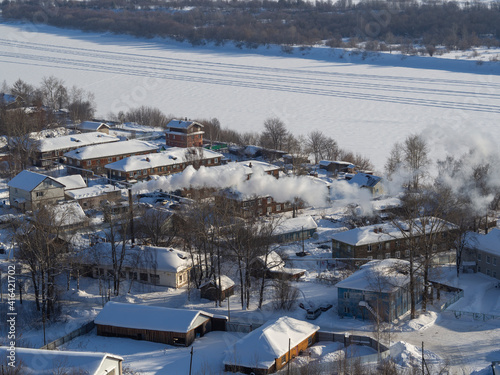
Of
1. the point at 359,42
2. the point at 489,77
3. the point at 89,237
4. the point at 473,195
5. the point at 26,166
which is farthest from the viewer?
the point at 359,42

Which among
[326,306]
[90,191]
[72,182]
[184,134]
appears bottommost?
[326,306]

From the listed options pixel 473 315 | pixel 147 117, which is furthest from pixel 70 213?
pixel 147 117

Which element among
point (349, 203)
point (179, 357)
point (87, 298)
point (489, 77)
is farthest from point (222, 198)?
point (489, 77)

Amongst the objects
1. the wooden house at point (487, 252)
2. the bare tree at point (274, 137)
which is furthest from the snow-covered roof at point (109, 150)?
the wooden house at point (487, 252)

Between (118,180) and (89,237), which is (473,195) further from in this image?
(118,180)

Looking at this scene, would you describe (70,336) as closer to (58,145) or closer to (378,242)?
(378,242)

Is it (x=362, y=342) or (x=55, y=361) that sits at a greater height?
(x=55, y=361)

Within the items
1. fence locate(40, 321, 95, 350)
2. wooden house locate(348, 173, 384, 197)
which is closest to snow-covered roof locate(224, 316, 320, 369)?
fence locate(40, 321, 95, 350)
